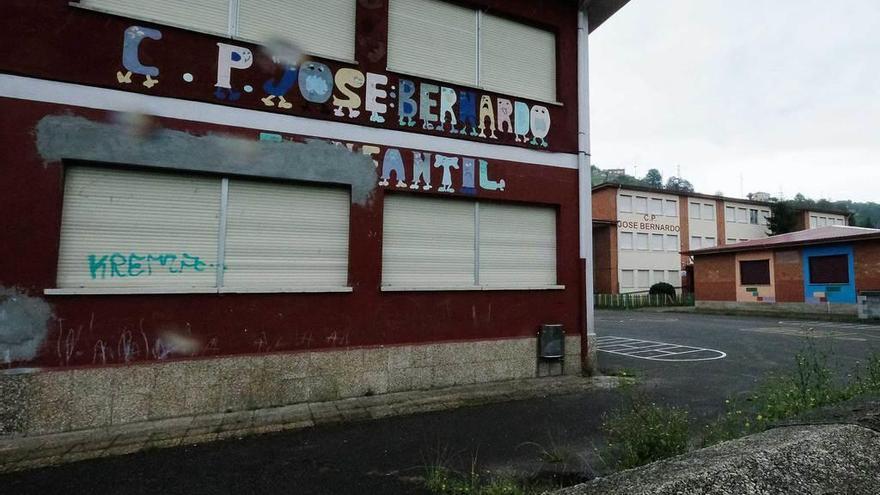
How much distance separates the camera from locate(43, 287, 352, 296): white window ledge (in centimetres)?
542

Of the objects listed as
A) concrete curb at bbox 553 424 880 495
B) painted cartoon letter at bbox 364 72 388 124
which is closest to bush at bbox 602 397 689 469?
concrete curb at bbox 553 424 880 495

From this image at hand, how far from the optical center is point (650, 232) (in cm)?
3994

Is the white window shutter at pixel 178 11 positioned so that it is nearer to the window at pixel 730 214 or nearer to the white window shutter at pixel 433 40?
the white window shutter at pixel 433 40

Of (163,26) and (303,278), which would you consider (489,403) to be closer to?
(303,278)

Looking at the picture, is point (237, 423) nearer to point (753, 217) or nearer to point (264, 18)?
point (264, 18)

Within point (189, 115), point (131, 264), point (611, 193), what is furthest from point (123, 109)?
point (611, 193)

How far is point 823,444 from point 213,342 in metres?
6.03

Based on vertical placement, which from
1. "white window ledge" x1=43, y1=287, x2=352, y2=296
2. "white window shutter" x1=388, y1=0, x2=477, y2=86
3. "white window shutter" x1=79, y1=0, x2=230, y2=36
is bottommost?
"white window ledge" x1=43, y1=287, x2=352, y2=296

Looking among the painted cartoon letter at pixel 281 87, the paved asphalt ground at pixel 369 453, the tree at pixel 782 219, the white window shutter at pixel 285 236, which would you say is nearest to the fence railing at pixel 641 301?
the tree at pixel 782 219

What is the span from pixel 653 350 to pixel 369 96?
9165 millimetres

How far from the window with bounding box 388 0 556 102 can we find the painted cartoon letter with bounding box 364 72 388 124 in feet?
1.17

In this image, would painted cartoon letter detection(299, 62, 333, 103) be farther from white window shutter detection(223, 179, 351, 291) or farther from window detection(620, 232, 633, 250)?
window detection(620, 232, 633, 250)

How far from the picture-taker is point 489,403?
6.55 m

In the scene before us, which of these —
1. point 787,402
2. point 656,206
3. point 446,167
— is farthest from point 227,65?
point 656,206
